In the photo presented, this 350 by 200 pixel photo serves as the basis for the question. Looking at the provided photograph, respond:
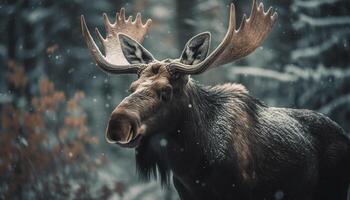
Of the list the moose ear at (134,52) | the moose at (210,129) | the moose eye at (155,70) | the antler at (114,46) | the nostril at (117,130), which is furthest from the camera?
the moose ear at (134,52)

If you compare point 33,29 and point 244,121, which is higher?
point 33,29

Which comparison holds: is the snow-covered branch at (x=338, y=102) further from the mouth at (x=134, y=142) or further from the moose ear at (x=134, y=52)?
the mouth at (x=134, y=142)

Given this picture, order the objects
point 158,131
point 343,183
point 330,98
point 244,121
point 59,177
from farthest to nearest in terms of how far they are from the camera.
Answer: point 59,177 < point 330,98 < point 343,183 < point 244,121 < point 158,131

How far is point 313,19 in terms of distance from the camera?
650 centimetres

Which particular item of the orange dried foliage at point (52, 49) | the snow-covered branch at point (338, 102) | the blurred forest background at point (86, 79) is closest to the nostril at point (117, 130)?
the blurred forest background at point (86, 79)

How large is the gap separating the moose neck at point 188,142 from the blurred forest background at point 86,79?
303 centimetres

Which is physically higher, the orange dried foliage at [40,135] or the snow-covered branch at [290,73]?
the snow-covered branch at [290,73]

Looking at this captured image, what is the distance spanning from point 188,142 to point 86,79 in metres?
3.85

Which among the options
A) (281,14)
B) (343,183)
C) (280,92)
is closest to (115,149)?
(280,92)

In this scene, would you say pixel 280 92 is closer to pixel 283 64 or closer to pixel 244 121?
pixel 283 64

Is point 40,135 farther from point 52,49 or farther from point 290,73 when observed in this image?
point 290,73

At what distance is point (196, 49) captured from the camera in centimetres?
363

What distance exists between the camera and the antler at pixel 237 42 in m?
3.51

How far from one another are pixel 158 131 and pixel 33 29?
14.2 ft
